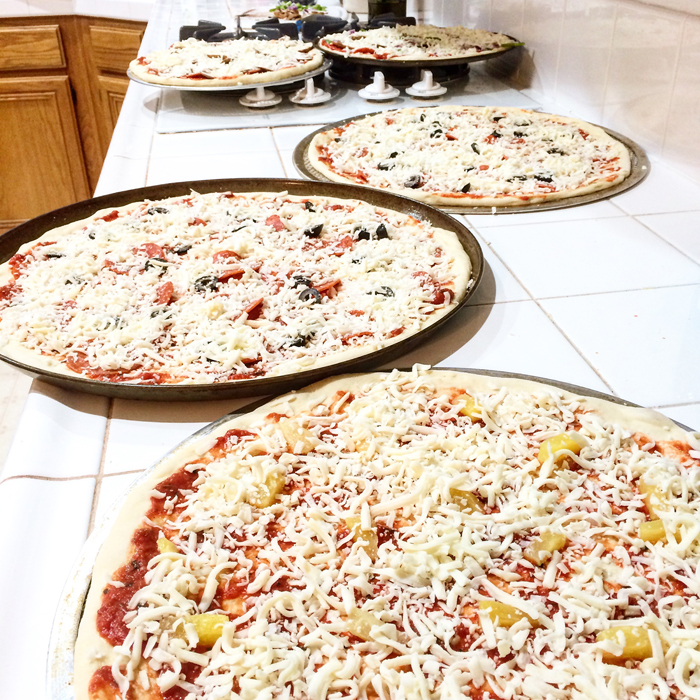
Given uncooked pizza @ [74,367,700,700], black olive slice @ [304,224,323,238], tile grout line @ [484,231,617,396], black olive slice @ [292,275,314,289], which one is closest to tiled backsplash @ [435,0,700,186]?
tile grout line @ [484,231,617,396]

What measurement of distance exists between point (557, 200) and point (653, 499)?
1.04 meters

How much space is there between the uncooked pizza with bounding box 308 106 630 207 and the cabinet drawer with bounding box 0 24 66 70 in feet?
8.78

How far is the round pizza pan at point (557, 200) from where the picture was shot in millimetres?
1646

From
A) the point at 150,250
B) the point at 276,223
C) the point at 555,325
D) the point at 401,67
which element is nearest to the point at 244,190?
the point at 276,223

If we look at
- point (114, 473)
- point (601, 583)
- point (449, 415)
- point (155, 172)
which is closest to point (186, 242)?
point (155, 172)

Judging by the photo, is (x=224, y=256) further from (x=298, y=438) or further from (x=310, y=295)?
(x=298, y=438)

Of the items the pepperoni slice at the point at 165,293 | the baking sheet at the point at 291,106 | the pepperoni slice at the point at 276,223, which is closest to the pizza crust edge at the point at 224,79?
the baking sheet at the point at 291,106

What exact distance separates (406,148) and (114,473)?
4.46 ft

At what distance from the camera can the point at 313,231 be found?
1.49m

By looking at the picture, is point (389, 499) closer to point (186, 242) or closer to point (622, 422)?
point (622, 422)

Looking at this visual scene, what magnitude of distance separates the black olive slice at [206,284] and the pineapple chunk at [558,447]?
69 centimetres

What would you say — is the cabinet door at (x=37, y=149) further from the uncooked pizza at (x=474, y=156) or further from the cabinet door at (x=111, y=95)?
the uncooked pizza at (x=474, y=156)

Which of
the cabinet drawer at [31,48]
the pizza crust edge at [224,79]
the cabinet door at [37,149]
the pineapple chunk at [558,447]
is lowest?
the cabinet door at [37,149]

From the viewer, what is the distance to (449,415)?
3.07 feet
